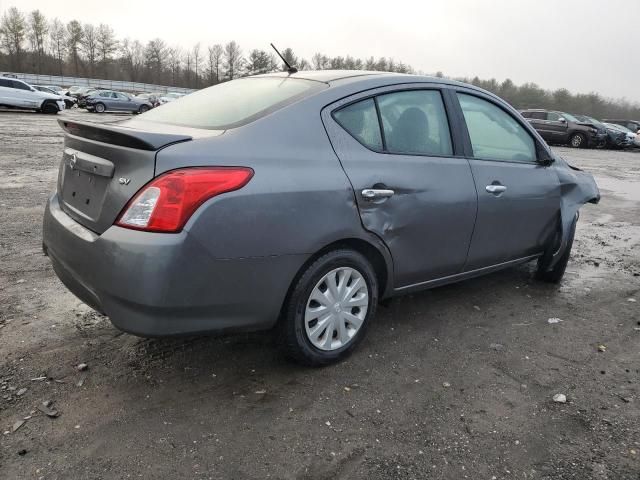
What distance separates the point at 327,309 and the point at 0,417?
5.40 ft

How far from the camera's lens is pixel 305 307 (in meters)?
2.76

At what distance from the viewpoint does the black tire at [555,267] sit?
4422 millimetres

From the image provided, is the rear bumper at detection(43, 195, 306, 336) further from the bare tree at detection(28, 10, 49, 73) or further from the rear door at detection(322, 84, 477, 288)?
the bare tree at detection(28, 10, 49, 73)

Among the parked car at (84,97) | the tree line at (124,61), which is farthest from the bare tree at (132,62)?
the parked car at (84,97)

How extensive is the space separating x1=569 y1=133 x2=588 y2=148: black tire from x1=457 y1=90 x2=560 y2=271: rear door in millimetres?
23540

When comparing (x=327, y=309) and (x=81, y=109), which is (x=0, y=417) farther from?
(x=81, y=109)

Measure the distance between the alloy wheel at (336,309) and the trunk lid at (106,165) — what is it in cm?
104

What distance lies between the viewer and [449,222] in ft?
11.0

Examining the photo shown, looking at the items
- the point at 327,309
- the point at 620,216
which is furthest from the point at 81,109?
the point at 327,309

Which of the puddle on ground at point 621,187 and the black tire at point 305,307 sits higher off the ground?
the black tire at point 305,307

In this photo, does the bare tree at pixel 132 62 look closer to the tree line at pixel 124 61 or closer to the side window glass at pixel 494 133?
the tree line at pixel 124 61

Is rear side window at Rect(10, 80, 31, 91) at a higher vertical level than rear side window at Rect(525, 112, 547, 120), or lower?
lower

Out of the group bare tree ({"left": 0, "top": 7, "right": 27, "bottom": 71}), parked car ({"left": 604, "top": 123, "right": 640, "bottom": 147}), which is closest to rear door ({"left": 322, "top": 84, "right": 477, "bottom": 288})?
parked car ({"left": 604, "top": 123, "right": 640, "bottom": 147})

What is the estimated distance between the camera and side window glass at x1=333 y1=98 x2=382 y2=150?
115 inches
